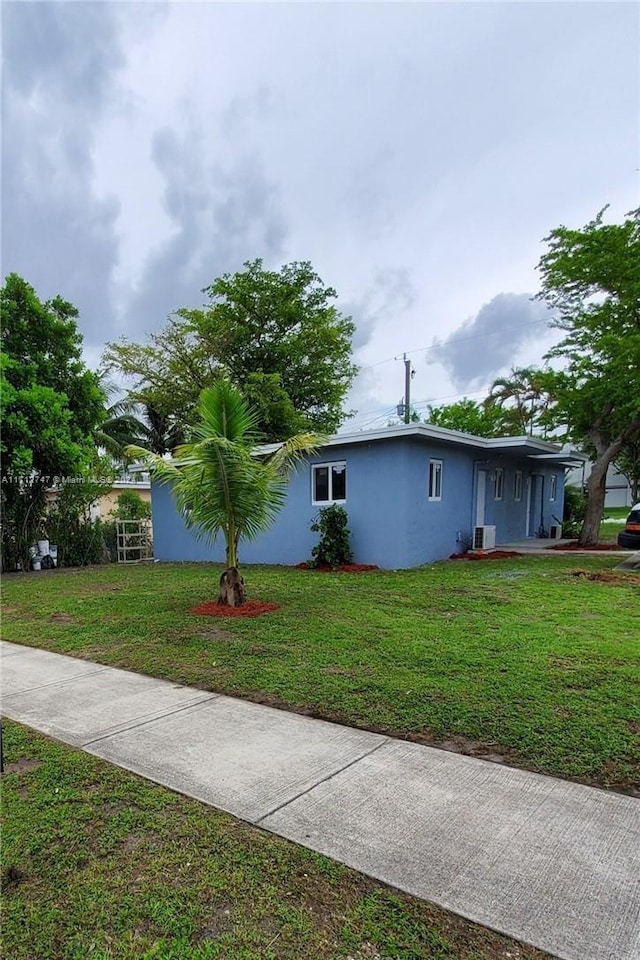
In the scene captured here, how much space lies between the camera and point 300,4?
24.2 feet

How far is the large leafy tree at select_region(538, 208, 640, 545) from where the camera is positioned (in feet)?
42.0

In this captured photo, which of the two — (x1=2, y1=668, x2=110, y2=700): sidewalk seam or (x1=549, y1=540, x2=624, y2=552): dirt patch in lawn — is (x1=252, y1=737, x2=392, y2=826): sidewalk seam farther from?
(x1=549, y1=540, x2=624, y2=552): dirt patch in lawn

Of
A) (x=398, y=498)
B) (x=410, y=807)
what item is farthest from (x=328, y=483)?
(x=410, y=807)

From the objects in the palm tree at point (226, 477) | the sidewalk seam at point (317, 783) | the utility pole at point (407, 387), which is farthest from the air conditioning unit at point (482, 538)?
the utility pole at point (407, 387)

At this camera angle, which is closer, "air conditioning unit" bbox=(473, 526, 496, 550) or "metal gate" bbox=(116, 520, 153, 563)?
"air conditioning unit" bbox=(473, 526, 496, 550)

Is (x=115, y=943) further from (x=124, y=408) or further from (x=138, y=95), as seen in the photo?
(x=124, y=408)

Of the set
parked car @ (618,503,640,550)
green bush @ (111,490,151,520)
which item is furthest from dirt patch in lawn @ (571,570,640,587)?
green bush @ (111,490,151,520)

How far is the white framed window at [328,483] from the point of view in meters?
12.5

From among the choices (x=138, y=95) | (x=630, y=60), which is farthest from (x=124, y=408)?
(x=630, y=60)

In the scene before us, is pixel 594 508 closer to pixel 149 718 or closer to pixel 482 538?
pixel 482 538

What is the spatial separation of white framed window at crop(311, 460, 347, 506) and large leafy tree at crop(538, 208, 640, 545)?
22.0ft

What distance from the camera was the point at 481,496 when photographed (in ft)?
47.5

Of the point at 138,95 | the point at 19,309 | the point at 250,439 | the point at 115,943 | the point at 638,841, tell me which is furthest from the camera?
the point at 19,309

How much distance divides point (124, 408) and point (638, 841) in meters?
24.2
